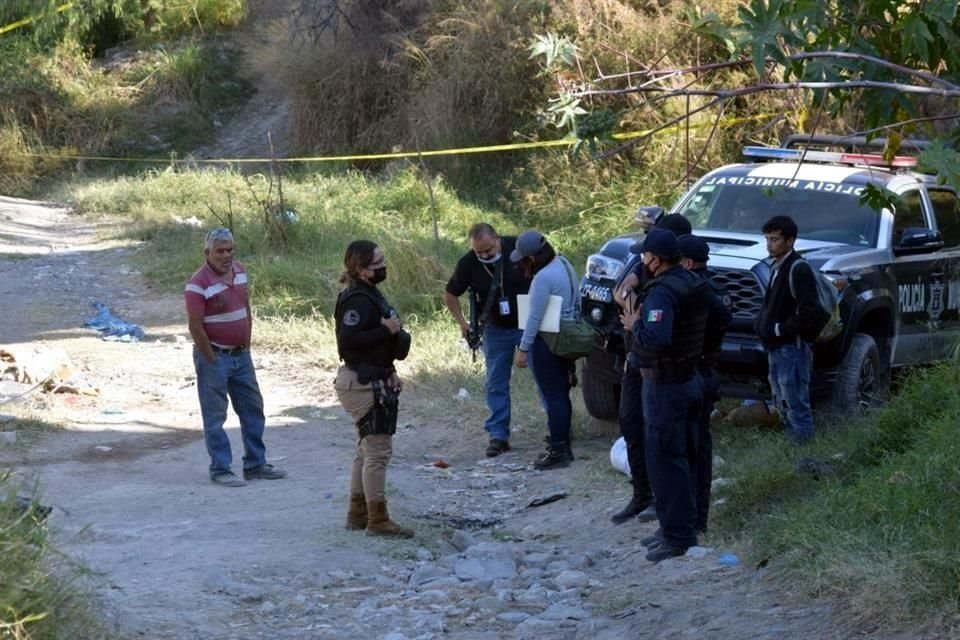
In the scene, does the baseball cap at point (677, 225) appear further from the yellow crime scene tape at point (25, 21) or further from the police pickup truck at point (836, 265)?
the yellow crime scene tape at point (25, 21)

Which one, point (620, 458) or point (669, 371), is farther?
Answer: point (620, 458)

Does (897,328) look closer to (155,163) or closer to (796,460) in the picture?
(796,460)

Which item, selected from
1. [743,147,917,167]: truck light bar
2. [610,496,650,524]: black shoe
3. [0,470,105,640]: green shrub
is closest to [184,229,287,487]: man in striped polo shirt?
[610,496,650,524]: black shoe

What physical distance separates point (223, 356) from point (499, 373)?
6.86ft

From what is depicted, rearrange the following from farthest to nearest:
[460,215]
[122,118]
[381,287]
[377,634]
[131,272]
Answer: [122,118] → [460,215] → [131,272] → [381,287] → [377,634]

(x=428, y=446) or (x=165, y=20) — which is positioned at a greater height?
(x=165, y=20)

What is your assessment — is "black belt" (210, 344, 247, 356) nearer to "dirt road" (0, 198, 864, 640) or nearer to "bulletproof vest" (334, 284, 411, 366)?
"dirt road" (0, 198, 864, 640)

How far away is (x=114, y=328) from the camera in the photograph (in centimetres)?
1448

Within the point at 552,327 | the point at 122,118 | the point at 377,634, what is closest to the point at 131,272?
the point at 552,327

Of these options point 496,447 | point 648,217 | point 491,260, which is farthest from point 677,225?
point 496,447

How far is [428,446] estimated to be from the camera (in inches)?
415

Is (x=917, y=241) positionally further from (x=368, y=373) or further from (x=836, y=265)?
(x=368, y=373)

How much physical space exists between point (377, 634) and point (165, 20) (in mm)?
33830

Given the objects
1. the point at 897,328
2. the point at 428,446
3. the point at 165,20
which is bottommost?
the point at 428,446
